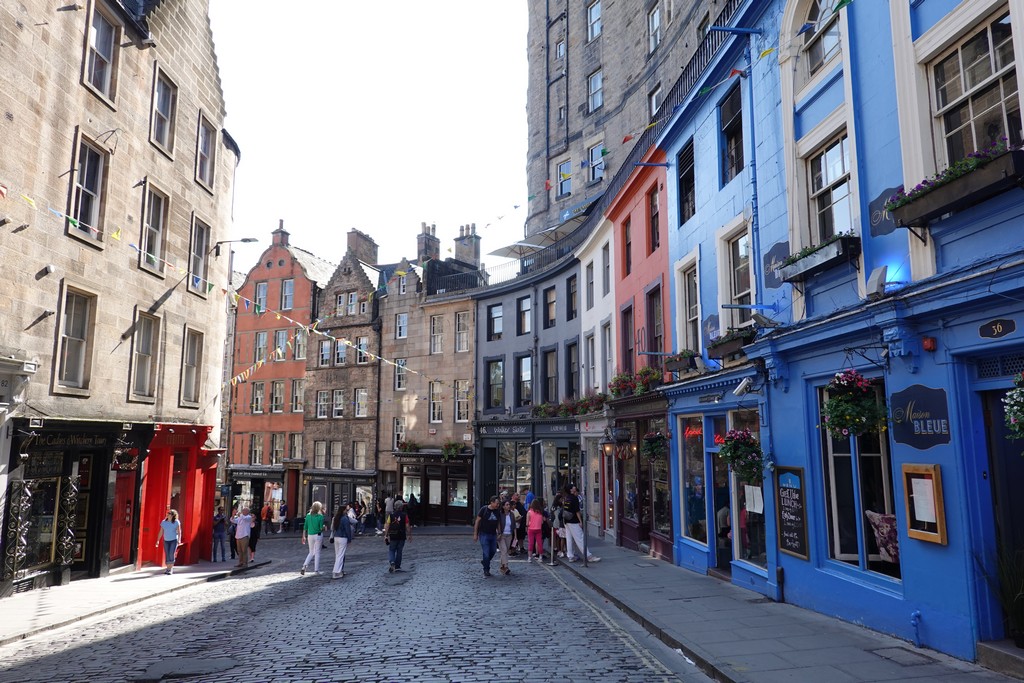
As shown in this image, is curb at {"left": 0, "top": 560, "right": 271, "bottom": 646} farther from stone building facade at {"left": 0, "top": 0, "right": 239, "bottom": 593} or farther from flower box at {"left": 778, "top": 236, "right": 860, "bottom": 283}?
flower box at {"left": 778, "top": 236, "right": 860, "bottom": 283}

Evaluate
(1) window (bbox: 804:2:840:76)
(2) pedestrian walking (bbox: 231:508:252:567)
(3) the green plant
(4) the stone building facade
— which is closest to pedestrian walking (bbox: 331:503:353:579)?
(2) pedestrian walking (bbox: 231:508:252:567)

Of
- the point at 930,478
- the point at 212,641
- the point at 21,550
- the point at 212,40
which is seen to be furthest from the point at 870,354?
the point at 212,40

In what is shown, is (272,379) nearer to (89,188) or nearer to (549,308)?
(549,308)

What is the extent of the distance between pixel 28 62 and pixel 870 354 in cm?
1546

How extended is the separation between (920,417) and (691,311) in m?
8.18

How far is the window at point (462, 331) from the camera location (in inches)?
1340

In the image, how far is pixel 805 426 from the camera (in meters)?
10.5

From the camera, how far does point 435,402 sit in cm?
3441

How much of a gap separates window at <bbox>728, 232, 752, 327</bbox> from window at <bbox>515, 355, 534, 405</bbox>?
17.2 meters

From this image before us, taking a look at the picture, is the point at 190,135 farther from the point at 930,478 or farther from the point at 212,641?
the point at 930,478

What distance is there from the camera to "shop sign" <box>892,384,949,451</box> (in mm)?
7652

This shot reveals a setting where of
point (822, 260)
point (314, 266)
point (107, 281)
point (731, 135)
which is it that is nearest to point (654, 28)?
point (731, 135)

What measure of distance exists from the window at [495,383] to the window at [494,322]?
4.03ft

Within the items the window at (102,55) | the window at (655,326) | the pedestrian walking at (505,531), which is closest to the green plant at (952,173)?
the window at (655,326)
